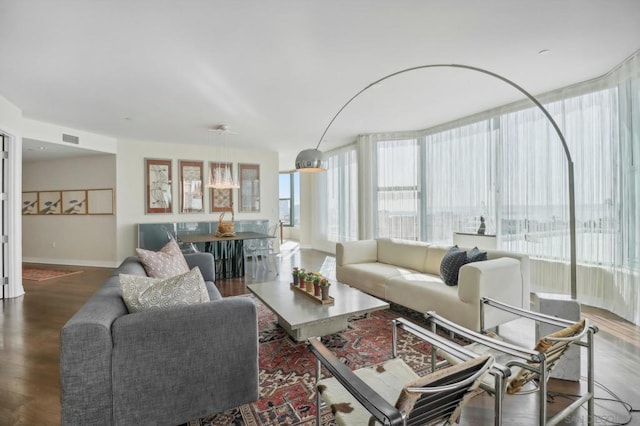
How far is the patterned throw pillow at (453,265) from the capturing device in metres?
3.14

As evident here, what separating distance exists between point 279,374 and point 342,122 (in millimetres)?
4252

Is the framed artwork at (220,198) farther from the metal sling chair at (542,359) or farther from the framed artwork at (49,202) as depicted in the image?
the metal sling chair at (542,359)

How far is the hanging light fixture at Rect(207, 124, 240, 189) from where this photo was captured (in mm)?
5273

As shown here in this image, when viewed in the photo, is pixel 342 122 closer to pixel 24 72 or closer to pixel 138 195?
pixel 24 72

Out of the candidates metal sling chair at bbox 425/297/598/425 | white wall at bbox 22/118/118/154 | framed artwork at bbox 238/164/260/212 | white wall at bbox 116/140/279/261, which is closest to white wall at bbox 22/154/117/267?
white wall at bbox 116/140/279/261

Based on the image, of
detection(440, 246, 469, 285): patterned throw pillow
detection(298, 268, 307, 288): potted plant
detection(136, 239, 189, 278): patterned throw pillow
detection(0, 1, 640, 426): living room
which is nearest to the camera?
detection(0, 1, 640, 426): living room

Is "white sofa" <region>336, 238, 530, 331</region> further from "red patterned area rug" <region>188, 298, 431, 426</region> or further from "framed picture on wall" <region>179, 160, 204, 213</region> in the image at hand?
"framed picture on wall" <region>179, 160, 204, 213</region>

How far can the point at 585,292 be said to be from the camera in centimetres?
379

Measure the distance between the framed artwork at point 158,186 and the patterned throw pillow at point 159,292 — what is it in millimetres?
5429

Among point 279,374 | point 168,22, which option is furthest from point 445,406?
point 168,22

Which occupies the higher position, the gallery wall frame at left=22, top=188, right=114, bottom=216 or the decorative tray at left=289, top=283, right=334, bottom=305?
the gallery wall frame at left=22, top=188, right=114, bottom=216

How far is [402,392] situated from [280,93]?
12.1ft

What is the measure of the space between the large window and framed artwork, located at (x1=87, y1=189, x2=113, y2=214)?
5366mm

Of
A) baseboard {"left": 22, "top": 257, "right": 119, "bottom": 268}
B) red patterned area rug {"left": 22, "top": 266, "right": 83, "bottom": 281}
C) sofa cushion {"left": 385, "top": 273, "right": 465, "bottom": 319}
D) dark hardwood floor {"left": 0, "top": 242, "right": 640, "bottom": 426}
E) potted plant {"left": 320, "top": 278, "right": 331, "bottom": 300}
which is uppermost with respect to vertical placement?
potted plant {"left": 320, "top": 278, "right": 331, "bottom": 300}
